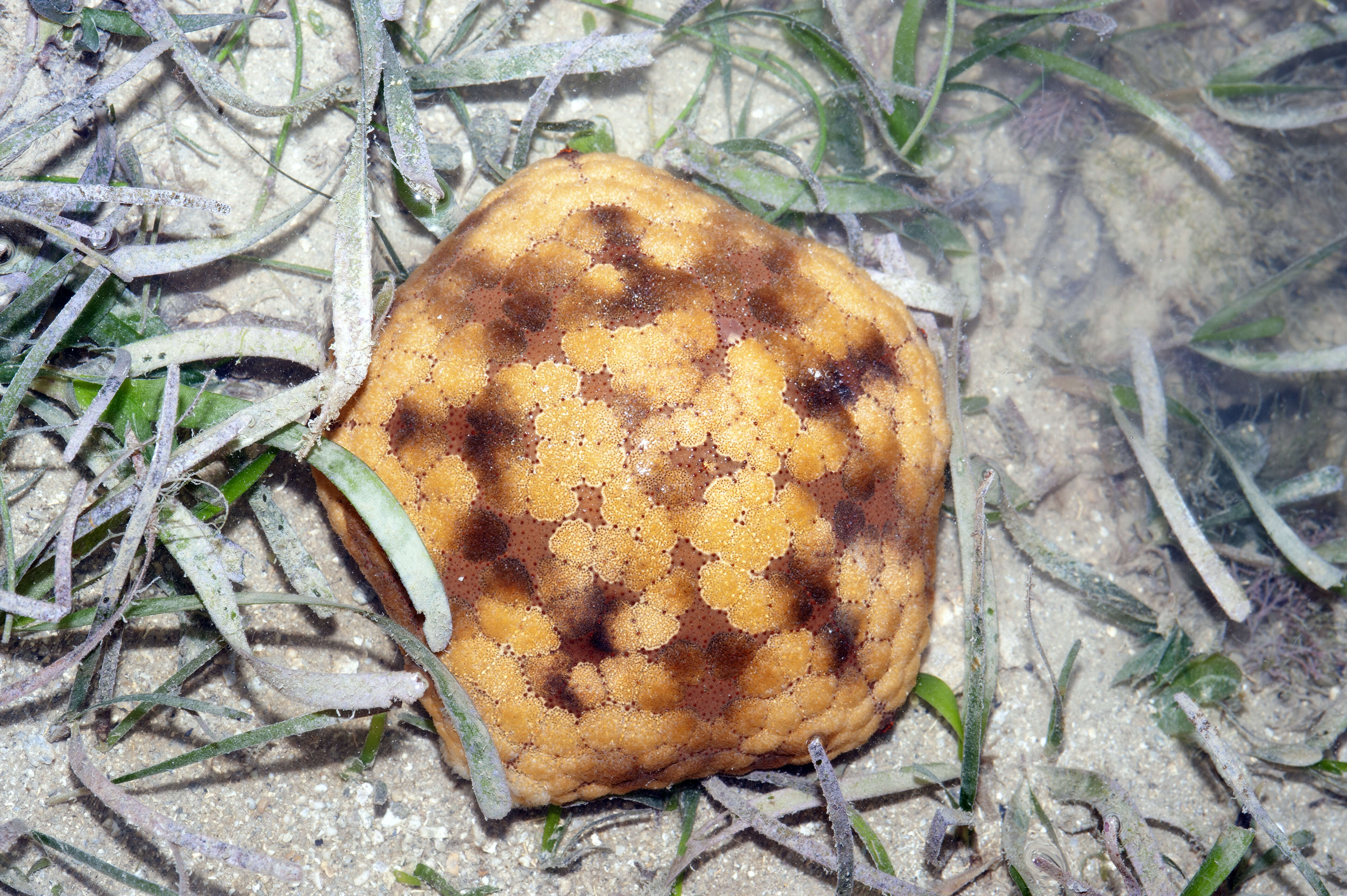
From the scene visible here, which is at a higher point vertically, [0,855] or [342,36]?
[342,36]

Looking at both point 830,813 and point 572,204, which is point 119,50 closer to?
point 572,204

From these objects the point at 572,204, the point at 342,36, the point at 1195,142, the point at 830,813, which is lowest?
the point at 830,813

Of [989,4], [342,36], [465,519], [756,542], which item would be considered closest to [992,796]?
[756,542]

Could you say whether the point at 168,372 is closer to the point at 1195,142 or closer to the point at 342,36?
the point at 342,36

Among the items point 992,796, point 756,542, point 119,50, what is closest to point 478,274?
point 756,542


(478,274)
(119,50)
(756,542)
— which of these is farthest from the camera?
(119,50)

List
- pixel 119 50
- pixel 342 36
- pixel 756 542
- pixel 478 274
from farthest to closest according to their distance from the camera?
pixel 342 36 < pixel 119 50 < pixel 478 274 < pixel 756 542

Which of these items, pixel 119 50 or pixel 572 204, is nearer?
pixel 572 204
